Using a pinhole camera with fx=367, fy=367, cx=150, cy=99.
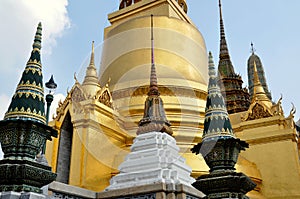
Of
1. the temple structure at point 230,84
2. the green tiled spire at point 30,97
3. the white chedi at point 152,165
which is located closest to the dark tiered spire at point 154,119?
the white chedi at point 152,165

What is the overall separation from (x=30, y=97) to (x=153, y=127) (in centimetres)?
600

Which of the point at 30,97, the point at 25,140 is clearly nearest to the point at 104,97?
the point at 30,97

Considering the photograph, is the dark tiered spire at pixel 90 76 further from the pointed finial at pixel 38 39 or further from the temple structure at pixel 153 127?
the pointed finial at pixel 38 39

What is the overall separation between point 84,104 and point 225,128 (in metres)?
7.21

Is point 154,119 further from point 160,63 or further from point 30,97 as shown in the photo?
point 30,97

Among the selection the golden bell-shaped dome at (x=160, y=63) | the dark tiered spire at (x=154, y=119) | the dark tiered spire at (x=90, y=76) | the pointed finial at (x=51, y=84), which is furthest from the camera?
the golden bell-shaped dome at (x=160, y=63)

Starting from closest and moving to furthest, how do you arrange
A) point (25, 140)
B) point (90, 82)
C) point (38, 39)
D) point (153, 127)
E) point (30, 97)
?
point (25, 140) < point (30, 97) < point (38, 39) < point (153, 127) < point (90, 82)

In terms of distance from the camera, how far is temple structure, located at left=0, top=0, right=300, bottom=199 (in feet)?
11.7

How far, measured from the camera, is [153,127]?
9.27 metres

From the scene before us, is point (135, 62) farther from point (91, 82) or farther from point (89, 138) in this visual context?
point (89, 138)

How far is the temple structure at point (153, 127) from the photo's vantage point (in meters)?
3.56

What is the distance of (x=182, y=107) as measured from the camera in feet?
41.2

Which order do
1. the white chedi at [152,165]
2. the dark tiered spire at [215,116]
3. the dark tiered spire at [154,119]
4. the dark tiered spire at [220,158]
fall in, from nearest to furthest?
the dark tiered spire at [220,158] → the dark tiered spire at [215,116] → the white chedi at [152,165] → the dark tiered spire at [154,119]

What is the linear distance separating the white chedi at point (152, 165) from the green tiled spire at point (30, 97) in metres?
4.33
